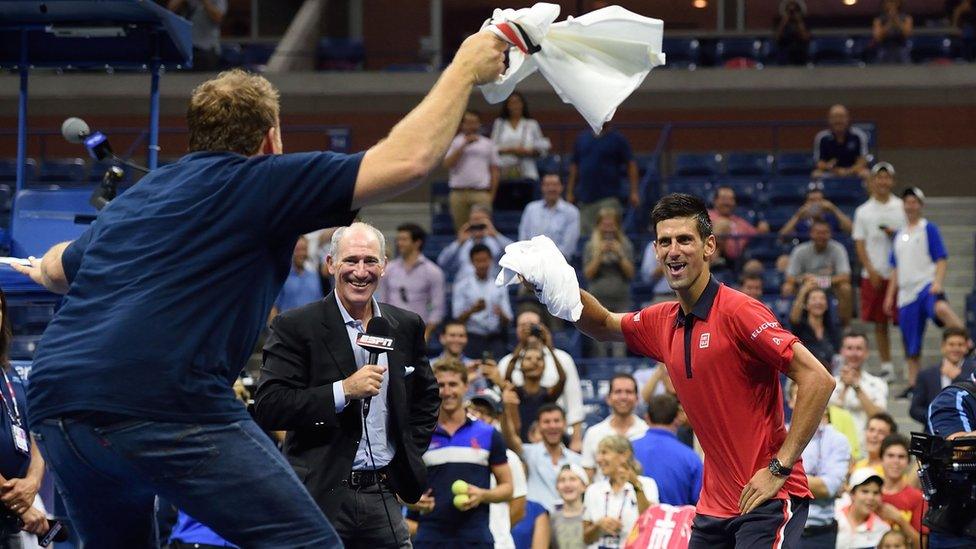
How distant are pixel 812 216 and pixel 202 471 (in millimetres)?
13164

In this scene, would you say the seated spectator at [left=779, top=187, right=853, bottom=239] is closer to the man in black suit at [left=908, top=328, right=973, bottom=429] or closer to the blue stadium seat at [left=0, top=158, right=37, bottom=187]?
the man in black suit at [left=908, top=328, right=973, bottom=429]

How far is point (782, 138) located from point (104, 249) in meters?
18.6

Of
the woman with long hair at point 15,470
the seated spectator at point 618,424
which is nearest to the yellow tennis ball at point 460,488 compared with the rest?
the seated spectator at point 618,424

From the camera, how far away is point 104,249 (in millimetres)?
3939

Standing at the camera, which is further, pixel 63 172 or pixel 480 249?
pixel 63 172

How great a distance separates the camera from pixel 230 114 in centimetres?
402

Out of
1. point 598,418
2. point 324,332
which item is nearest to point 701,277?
point 324,332

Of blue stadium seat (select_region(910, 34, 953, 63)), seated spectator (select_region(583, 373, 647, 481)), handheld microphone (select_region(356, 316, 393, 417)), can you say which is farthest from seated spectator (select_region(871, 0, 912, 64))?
handheld microphone (select_region(356, 316, 393, 417))

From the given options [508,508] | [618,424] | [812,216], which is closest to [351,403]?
[508,508]

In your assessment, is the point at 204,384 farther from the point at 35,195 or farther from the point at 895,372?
the point at 895,372

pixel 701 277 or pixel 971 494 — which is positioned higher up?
pixel 701 277

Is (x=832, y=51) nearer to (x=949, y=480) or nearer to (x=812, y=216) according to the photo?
(x=812, y=216)

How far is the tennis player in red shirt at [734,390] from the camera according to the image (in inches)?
220

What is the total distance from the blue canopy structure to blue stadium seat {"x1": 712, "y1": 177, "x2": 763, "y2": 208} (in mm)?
9813
